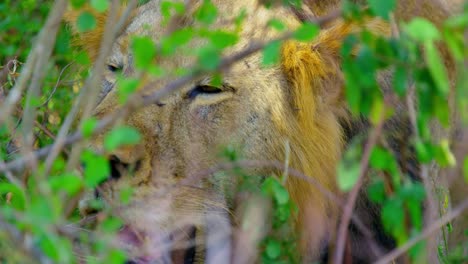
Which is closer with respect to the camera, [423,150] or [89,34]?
[423,150]

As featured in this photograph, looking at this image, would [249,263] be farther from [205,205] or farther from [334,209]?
[334,209]

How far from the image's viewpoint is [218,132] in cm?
390

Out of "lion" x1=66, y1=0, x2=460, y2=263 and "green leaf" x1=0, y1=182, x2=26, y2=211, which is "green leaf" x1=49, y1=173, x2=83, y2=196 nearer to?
"green leaf" x1=0, y1=182, x2=26, y2=211

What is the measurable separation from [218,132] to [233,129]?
7 centimetres

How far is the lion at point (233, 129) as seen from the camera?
144 inches

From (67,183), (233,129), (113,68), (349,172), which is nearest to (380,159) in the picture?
(349,172)

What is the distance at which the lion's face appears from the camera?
12.0ft

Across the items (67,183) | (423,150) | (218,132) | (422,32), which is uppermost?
(422,32)

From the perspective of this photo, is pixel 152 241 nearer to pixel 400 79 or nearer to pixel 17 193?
pixel 17 193

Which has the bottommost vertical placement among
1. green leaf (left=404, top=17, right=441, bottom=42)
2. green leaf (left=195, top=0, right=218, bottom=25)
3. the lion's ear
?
the lion's ear

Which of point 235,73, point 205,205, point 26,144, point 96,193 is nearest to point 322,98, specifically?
point 235,73

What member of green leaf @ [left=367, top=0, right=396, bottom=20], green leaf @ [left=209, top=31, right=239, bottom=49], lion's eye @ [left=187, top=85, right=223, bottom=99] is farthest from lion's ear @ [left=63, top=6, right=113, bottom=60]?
green leaf @ [left=367, top=0, right=396, bottom=20]

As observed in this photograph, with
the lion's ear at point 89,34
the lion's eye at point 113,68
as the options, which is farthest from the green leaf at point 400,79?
the lion's ear at point 89,34

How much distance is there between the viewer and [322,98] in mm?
4043
